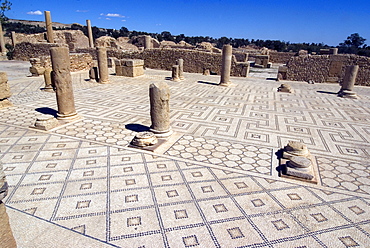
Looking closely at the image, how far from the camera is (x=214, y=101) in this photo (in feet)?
28.3

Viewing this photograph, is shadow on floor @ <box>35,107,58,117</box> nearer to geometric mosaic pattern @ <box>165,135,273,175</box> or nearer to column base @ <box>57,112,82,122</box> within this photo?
column base @ <box>57,112,82,122</box>

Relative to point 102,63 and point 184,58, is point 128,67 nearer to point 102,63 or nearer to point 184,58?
point 102,63

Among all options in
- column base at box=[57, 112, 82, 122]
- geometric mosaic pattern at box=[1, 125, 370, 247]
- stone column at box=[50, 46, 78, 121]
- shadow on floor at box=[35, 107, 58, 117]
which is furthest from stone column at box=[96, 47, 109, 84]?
geometric mosaic pattern at box=[1, 125, 370, 247]

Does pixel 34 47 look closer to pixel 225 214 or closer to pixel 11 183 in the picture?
pixel 11 183

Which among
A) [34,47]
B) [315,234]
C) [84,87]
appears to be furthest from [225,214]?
[34,47]

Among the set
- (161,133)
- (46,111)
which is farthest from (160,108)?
(46,111)

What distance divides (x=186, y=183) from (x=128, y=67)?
429 inches

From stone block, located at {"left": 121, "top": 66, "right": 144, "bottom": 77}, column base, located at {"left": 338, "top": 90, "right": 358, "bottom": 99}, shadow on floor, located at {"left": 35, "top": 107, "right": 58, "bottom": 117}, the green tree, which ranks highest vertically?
the green tree

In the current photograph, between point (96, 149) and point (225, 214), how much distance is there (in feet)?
9.19

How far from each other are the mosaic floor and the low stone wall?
791cm

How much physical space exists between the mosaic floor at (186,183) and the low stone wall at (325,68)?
7.91 meters

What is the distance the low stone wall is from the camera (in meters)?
13.2

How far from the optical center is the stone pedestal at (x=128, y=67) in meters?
13.1

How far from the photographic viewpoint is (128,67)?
1320 centimetres
